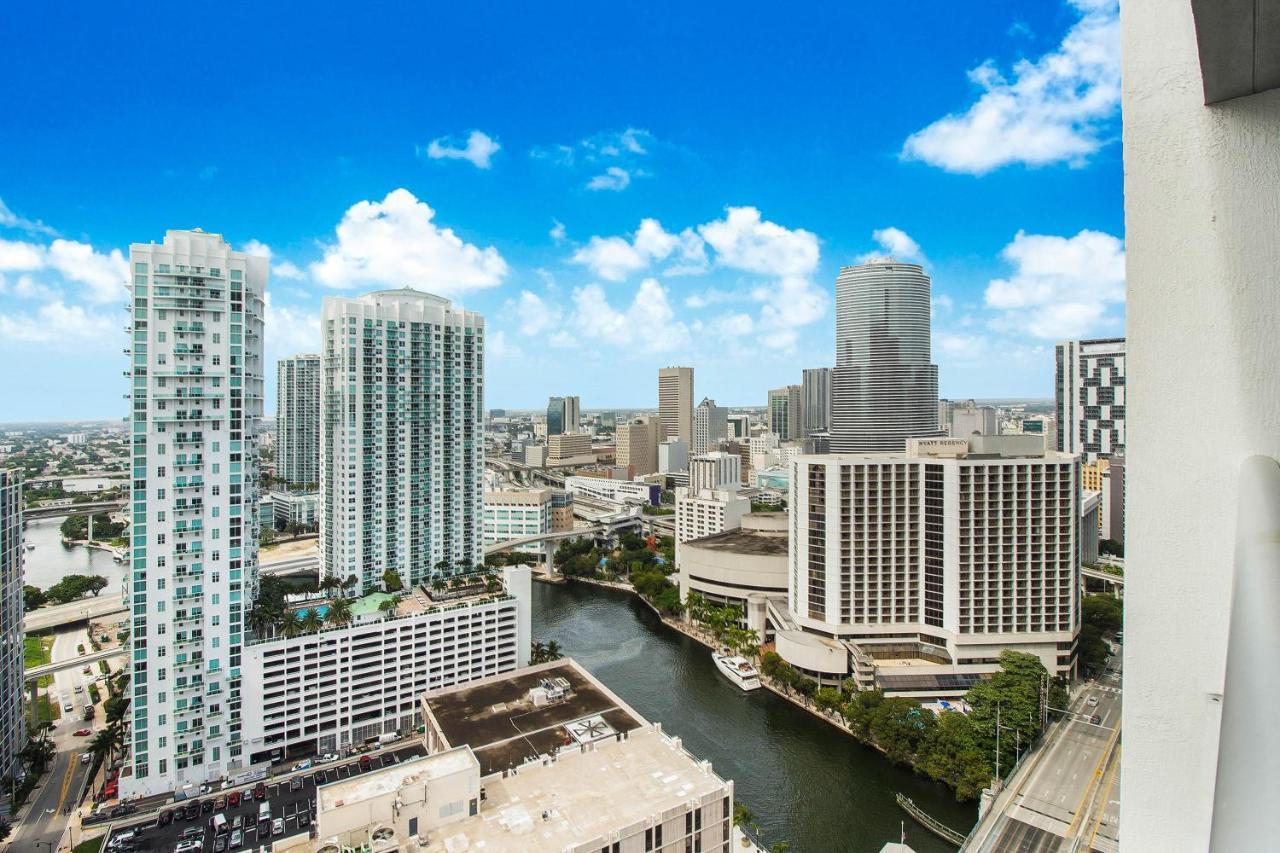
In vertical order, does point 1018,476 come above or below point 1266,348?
below

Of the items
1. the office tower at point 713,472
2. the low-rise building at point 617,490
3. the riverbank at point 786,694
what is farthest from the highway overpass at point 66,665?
the low-rise building at point 617,490

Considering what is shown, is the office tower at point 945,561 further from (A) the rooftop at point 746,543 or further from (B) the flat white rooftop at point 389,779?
(B) the flat white rooftop at point 389,779

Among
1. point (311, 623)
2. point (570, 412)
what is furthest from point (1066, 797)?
point (570, 412)

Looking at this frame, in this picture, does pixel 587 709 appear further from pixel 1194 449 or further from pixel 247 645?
pixel 1194 449

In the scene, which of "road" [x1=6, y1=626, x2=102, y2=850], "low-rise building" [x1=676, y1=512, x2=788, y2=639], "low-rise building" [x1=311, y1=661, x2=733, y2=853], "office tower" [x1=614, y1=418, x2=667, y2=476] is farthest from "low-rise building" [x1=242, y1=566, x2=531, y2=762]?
"office tower" [x1=614, y1=418, x2=667, y2=476]

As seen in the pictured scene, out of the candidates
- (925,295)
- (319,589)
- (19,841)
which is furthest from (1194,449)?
(925,295)

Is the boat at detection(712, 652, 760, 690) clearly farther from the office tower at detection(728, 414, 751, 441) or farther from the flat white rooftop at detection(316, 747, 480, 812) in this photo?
the office tower at detection(728, 414, 751, 441)
